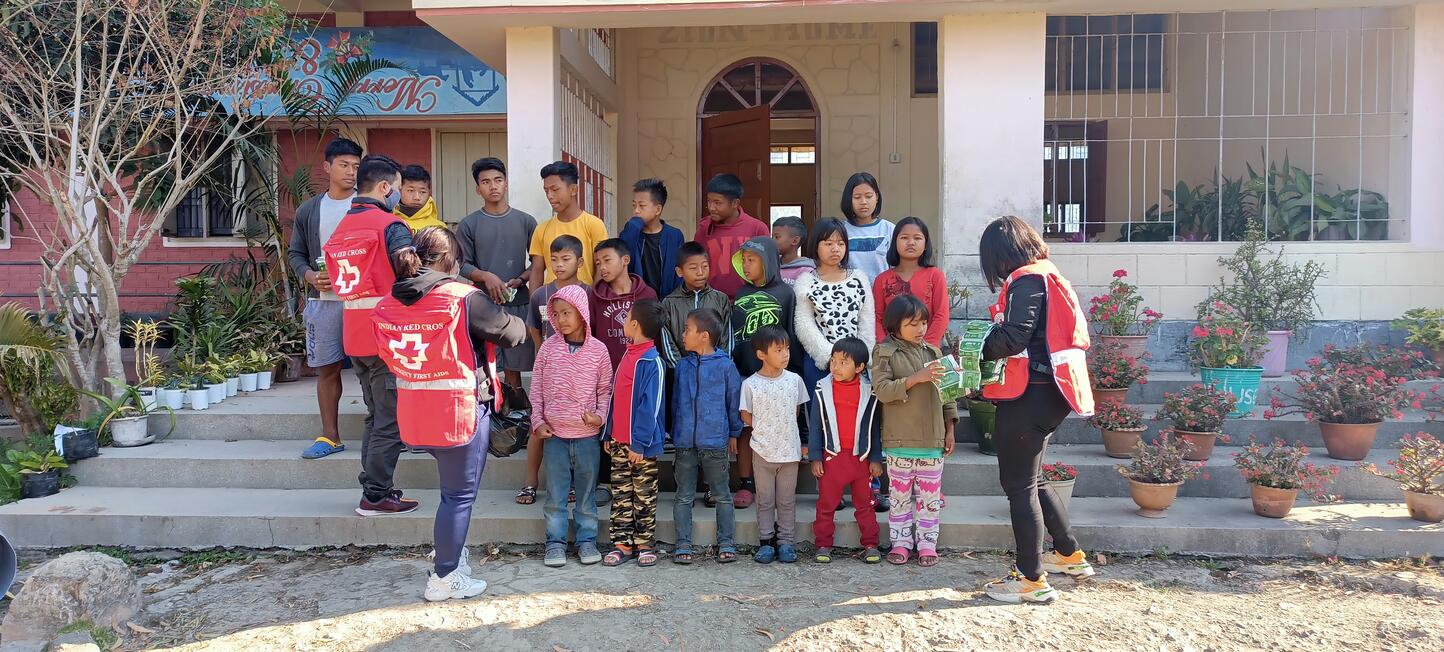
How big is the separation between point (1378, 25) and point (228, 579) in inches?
337

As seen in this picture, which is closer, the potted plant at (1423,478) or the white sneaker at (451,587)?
the white sneaker at (451,587)

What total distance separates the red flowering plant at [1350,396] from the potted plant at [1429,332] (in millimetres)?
846

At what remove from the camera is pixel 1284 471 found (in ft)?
15.4

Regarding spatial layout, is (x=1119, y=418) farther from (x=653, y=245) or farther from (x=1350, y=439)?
(x=653, y=245)

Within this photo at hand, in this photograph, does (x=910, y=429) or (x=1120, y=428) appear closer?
(x=910, y=429)

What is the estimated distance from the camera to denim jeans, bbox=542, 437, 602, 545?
4.47m

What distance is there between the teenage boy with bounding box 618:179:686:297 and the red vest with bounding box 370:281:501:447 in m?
1.62

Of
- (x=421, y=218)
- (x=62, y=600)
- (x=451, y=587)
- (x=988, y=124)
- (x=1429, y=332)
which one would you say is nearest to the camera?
(x=62, y=600)

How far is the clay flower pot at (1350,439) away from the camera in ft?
17.2

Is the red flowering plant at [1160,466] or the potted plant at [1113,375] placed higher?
the potted plant at [1113,375]

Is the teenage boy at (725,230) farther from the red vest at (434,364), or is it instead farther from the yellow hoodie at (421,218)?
the red vest at (434,364)

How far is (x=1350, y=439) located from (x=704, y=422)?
3797 mm

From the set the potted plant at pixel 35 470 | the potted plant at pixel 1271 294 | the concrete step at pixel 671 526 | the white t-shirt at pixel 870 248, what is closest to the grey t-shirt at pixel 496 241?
the concrete step at pixel 671 526

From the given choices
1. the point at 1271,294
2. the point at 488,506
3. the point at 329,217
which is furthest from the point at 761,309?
the point at 1271,294
